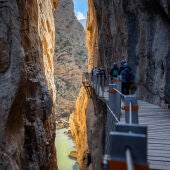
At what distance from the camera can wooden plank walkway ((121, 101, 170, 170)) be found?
4711mm

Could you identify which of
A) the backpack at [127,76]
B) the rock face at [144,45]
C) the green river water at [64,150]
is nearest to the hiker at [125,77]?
the backpack at [127,76]

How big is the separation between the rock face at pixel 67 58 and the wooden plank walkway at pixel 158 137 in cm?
5010

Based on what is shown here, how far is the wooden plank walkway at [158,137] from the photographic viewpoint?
471 centimetres

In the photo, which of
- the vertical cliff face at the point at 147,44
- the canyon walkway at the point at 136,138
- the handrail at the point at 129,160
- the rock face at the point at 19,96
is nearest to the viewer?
the handrail at the point at 129,160

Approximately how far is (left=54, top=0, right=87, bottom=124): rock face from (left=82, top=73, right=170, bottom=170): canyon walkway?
51.3m

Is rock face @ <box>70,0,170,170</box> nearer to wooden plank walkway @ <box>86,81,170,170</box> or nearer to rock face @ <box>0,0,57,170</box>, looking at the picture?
wooden plank walkway @ <box>86,81,170,170</box>

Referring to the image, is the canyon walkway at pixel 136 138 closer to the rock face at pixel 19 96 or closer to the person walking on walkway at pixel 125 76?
the person walking on walkway at pixel 125 76

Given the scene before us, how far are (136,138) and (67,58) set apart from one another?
68.6 meters

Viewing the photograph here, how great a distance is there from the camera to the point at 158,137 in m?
6.13

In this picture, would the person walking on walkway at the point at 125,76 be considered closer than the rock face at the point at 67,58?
Yes

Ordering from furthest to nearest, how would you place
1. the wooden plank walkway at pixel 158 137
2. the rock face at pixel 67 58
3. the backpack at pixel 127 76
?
1. the rock face at pixel 67 58
2. the backpack at pixel 127 76
3. the wooden plank walkway at pixel 158 137

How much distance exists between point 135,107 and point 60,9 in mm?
73950

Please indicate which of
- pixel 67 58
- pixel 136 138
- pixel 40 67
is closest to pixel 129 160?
pixel 136 138

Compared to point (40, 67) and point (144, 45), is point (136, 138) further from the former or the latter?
point (40, 67)
